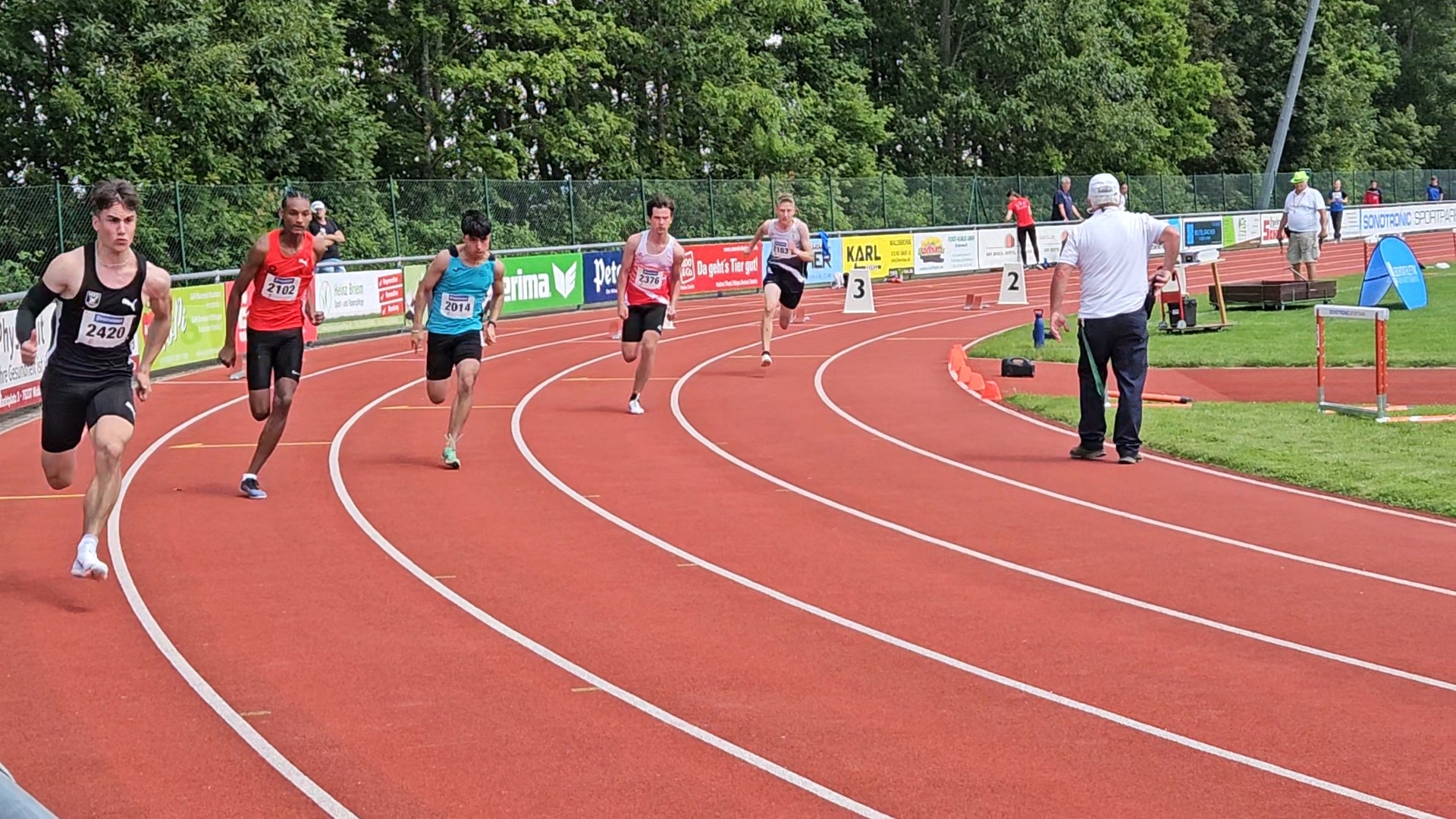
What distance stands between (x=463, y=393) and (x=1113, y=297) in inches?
189

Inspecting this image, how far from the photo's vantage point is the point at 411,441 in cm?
1430

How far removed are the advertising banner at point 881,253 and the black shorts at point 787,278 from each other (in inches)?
Result: 710

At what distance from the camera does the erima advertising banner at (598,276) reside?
3103cm

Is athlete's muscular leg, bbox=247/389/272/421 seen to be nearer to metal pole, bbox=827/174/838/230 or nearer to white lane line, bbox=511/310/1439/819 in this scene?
white lane line, bbox=511/310/1439/819

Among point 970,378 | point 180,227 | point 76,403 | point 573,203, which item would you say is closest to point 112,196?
point 76,403

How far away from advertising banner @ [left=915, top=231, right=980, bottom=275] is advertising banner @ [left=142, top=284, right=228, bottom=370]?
70.0 ft

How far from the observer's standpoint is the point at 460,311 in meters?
12.6

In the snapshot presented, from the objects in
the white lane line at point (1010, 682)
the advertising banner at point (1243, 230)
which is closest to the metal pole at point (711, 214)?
the advertising banner at point (1243, 230)

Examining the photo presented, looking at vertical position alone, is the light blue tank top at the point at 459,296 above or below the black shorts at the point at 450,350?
above

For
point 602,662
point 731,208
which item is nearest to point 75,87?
point 731,208

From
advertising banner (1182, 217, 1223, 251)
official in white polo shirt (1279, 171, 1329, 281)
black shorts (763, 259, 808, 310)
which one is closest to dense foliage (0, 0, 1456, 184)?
advertising banner (1182, 217, 1223, 251)

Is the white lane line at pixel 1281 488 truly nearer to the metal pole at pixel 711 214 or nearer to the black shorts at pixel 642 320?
the black shorts at pixel 642 320

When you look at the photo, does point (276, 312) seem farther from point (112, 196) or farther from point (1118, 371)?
point (1118, 371)

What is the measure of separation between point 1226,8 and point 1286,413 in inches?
2478
